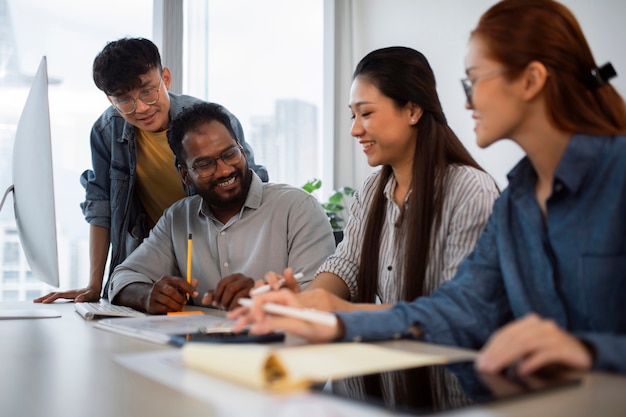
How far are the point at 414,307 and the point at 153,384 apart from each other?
49cm

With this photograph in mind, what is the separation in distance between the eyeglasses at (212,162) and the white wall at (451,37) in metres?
1.84

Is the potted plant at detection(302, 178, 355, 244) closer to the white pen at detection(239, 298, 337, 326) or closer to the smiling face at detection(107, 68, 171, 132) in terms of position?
the smiling face at detection(107, 68, 171, 132)

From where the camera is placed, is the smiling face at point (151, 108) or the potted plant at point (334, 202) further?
the potted plant at point (334, 202)

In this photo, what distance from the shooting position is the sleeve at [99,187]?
8.75 feet

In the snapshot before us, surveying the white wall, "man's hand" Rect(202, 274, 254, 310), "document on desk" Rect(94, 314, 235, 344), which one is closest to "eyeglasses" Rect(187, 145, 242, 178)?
"man's hand" Rect(202, 274, 254, 310)

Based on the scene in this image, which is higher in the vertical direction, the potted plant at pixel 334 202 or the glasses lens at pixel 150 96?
the glasses lens at pixel 150 96

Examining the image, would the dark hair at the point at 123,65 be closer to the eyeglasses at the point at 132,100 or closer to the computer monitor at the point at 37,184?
the eyeglasses at the point at 132,100

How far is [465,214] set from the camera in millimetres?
1598

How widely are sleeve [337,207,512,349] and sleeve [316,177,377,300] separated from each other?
0.62 metres

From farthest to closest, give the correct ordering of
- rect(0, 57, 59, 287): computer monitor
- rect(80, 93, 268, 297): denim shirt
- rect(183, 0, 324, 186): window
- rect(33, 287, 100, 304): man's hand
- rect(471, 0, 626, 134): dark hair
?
1. rect(183, 0, 324, 186): window
2. rect(80, 93, 268, 297): denim shirt
3. rect(33, 287, 100, 304): man's hand
4. rect(0, 57, 59, 287): computer monitor
5. rect(471, 0, 626, 134): dark hair

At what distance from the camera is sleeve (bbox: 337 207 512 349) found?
1109mm

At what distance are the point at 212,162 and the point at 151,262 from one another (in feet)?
1.32

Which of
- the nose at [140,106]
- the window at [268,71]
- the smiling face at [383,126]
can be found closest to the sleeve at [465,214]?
the smiling face at [383,126]

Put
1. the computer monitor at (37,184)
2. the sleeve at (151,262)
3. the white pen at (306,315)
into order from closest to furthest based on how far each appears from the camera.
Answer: the white pen at (306,315), the computer monitor at (37,184), the sleeve at (151,262)
